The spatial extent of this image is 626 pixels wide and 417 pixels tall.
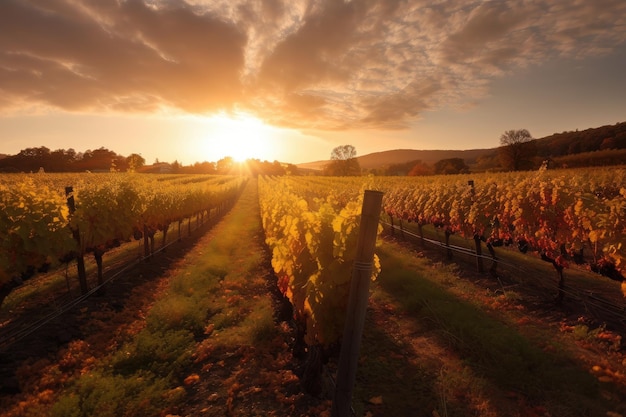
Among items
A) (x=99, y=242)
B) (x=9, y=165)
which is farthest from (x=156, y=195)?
(x=9, y=165)

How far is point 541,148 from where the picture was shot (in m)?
91.1

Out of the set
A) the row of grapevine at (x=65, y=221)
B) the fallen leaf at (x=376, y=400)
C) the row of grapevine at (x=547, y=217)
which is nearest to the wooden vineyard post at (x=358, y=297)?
the fallen leaf at (x=376, y=400)

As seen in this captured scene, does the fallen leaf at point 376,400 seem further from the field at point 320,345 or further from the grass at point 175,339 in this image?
the grass at point 175,339

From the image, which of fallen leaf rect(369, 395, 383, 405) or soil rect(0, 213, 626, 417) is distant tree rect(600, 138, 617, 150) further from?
fallen leaf rect(369, 395, 383, 405)

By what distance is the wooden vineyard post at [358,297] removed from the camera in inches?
148

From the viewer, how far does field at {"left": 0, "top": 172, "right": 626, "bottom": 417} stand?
5.69 m

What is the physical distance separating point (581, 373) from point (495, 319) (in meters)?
2.46

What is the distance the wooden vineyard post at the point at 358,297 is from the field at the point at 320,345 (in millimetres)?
1349

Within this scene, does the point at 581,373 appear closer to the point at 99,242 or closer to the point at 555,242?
Result: the point at 555,242

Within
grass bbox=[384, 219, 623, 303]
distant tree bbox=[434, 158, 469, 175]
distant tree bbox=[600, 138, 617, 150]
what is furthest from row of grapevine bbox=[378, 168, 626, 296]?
distant tree bbox=[600, 138, 617, 150]

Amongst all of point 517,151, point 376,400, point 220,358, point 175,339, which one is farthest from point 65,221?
point 517,151

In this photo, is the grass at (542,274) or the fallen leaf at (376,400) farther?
the grass at (542,274)

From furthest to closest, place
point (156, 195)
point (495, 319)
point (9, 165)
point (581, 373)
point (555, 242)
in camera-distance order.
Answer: point (9, 165), point (156, 195), point (555, 242), point (495, 319), point (581, 373)

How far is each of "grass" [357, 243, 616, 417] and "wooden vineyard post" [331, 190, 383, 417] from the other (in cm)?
180
